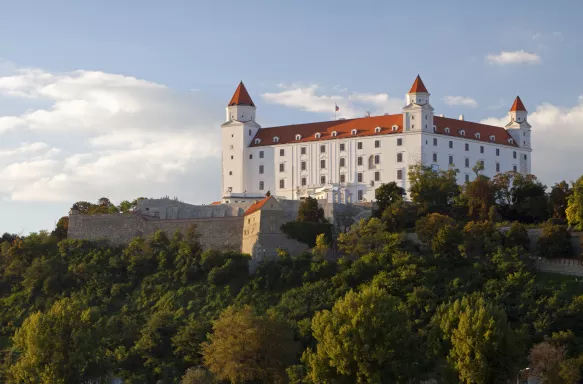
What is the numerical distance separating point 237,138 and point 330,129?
6324 millimetres

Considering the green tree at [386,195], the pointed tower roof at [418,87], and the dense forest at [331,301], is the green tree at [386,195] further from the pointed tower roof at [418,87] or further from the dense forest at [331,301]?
the pointed tower roof at [418,87]

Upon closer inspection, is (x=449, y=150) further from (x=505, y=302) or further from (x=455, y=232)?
(x=505, y=302)

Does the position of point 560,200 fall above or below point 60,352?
above

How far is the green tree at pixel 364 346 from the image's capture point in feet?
156

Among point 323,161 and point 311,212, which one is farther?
point 323,161

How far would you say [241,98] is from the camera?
86688 mm

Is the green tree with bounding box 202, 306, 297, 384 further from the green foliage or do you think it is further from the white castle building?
the white castle building

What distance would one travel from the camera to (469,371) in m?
46.6

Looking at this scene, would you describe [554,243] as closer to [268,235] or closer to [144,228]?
[268,235]

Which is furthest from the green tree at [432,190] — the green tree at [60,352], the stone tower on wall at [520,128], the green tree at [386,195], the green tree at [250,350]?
the green tree at [60,352]

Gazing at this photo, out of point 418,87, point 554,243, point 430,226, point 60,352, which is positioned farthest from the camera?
point 418,87

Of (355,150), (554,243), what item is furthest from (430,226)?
(355,150)

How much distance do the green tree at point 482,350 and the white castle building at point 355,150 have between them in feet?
98.4

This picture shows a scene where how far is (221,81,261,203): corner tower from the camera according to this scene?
3285 inches
